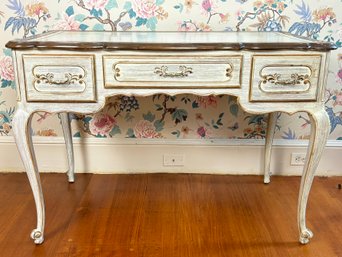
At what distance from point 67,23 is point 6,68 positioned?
0.40 meters

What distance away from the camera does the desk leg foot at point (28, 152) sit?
1340 mm

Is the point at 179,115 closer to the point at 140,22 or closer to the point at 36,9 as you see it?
the point at 140,22

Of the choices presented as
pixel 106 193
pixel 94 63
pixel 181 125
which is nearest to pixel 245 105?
pixel 94 63

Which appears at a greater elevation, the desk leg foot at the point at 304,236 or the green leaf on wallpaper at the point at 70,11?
the green leaf on wallpaper at the point at 70,11

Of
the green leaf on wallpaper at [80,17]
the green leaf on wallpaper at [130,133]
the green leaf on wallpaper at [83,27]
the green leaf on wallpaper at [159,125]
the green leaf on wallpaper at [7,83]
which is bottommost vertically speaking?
the green leaf on wallpaper at [130,133]

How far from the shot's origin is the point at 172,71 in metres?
1.29

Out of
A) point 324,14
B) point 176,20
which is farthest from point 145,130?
point 324,14

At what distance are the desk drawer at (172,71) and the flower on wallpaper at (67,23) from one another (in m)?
0.64

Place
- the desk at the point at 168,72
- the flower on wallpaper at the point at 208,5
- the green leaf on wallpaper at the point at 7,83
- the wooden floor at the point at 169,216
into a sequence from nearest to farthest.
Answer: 1. the desk at the point at 168,72
2. the wooden floor at the point at 169,216
3. the flower on wallpaper at the point at 208,5
4. the green leaf on wallpaper at the point at 7,83

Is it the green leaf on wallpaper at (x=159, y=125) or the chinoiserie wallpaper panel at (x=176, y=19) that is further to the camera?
the green leaf on wallpaper at (x=159, y=125)

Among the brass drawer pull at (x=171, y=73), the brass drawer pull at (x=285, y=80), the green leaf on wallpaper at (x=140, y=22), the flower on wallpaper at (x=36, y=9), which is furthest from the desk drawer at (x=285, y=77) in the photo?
the flower on wallpaper at (x=36, y=9)

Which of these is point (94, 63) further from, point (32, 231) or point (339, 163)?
point (339, 163)

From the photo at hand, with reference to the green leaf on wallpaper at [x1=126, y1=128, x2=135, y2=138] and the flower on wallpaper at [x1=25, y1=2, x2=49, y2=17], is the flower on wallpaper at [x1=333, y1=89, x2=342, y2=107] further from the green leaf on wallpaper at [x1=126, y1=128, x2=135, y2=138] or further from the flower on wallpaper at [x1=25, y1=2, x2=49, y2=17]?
the flower on wallpaper at [x1=25, y1=2, x2=49, y2=17]

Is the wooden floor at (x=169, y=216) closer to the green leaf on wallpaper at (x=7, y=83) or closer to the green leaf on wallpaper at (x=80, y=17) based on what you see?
the green leaf on wallpaper at (x=7, y=83)
